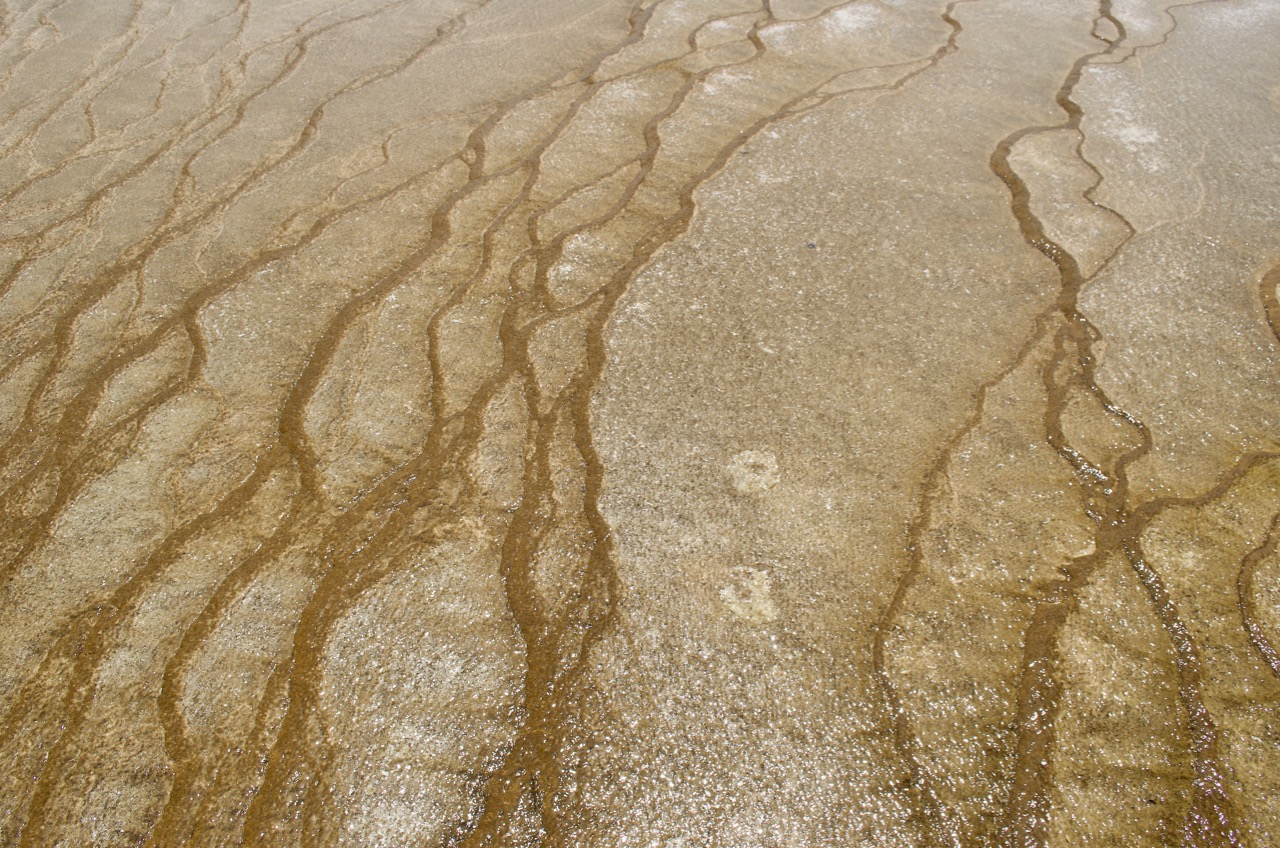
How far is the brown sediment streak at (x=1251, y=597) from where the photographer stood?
53.1 inches

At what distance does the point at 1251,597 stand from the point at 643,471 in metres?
1.14

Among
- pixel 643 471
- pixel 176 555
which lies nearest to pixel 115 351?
pixel 176 555

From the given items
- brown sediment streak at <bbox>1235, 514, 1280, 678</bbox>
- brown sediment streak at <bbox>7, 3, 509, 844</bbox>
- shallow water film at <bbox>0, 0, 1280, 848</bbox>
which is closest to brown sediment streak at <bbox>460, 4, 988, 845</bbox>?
shallow water film at <bbox>0, 0, 1280, 848</bbox>

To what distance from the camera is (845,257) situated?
227 cm

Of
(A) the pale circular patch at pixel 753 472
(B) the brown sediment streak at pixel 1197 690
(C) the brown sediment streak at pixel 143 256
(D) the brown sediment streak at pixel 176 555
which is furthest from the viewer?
(C) the brown sediment streak at pixel 143 256

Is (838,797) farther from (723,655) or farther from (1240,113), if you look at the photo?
(1240,113)

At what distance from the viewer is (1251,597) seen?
143cm

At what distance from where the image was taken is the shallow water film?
1.23m

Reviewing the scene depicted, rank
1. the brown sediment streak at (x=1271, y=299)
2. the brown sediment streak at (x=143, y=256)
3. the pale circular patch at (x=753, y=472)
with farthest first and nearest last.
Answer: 1. the brown sediment streak at (x=1271, y=299)
2. the brown sediment streak at (x=143, y=256)
3. the pale circular patch at (x=753, y=472)

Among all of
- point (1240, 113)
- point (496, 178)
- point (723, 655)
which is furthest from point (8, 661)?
point (1240, 113)

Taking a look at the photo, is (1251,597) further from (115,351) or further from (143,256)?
(143,256)

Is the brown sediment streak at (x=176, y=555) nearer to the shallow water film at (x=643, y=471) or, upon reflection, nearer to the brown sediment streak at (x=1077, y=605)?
the shallow water film at (x=643, y=471)

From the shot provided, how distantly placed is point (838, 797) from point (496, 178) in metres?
2.15

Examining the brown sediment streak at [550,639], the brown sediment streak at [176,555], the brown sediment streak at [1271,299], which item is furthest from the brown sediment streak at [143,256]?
the brown sediment streak at [1271,299]
